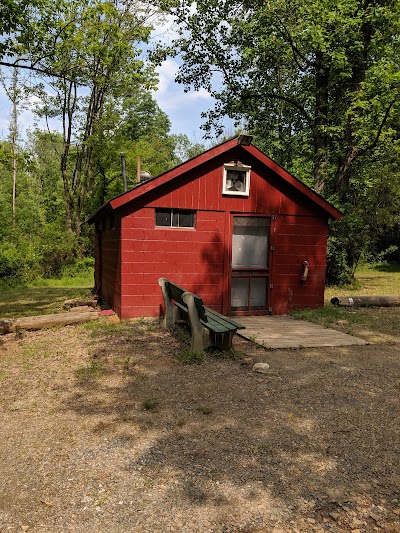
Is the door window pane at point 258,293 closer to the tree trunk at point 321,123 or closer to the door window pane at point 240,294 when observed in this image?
the door window pane at point 240,294

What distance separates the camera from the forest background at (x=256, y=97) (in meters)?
15.2

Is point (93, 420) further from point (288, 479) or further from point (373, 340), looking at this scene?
point (373, 340)

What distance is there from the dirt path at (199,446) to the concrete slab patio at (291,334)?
1.11m

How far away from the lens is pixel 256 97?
2009cm

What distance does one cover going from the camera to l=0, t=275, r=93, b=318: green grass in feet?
41.4

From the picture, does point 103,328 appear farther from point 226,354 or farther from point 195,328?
point 226,354

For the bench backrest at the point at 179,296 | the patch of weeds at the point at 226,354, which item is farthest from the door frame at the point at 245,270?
the patch of weeds at the point at 226,354

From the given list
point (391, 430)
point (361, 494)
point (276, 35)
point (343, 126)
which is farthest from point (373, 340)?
point (276, 35)

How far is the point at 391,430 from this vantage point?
4.29 meters

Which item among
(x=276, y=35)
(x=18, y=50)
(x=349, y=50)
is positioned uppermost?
(x=276, y=35)

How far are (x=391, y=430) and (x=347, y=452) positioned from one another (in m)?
0.77

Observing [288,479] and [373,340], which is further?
[373,340]

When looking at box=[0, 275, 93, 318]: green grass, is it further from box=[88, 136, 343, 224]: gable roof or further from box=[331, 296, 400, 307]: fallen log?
box=[331, 296, 400, 307]: fallen log

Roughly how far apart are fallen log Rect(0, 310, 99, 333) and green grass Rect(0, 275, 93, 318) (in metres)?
2.37
